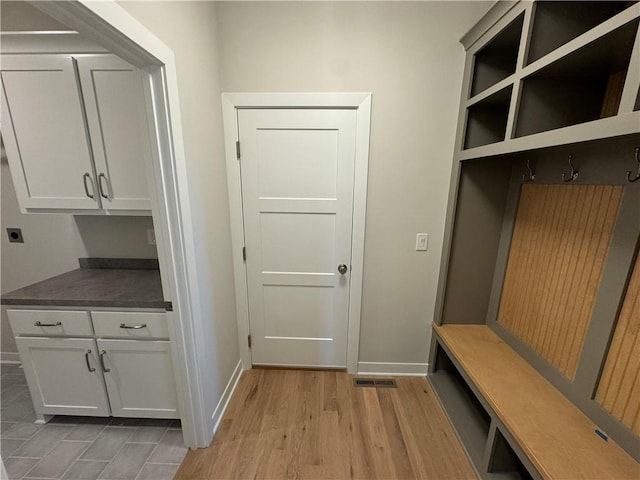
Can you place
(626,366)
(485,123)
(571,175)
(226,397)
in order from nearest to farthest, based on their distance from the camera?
1. (626,366)
2. (571,175)
3. (485,123)
4. (226,397)

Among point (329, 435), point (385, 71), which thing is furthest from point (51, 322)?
point (385, 71)

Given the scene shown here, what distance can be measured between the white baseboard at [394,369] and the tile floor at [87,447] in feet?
4.44

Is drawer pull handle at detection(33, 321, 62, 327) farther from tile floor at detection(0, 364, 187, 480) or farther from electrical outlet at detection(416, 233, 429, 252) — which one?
electrical outlet at detection(416, 233, 429, 252)

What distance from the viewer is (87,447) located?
1.57 m

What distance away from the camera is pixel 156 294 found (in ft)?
5.10

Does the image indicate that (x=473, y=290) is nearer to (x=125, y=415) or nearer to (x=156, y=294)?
(x=156, y=294)

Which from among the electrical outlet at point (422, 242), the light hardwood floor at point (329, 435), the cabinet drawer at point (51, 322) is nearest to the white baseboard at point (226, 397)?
the light hardwood floor at point (329, 435)

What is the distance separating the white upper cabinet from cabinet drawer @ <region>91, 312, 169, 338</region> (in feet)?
1.99

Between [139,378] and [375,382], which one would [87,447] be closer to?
[139,378]

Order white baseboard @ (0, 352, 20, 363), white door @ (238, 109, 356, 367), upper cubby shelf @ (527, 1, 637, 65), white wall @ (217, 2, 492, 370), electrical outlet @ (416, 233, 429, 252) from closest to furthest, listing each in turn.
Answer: upper cubby shelf @ (527, 1, 637, 65), white wall @ (217, 2, 492, 370), white door @ (238, 109, 356, 367), electrical outlet @ (416, 233, 429, 252), white baseboard @ (0, 352, 20, 363)

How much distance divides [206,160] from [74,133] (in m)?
0.74

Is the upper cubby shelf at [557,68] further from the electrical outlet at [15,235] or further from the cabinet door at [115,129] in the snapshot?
the electrical outlet at [15,235]

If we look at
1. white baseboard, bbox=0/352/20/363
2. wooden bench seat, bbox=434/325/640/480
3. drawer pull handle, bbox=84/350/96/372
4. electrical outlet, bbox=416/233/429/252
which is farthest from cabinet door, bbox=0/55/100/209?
wooden bench seat, bbox=434/325/640/480

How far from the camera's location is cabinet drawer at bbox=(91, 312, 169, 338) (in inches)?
58.6
